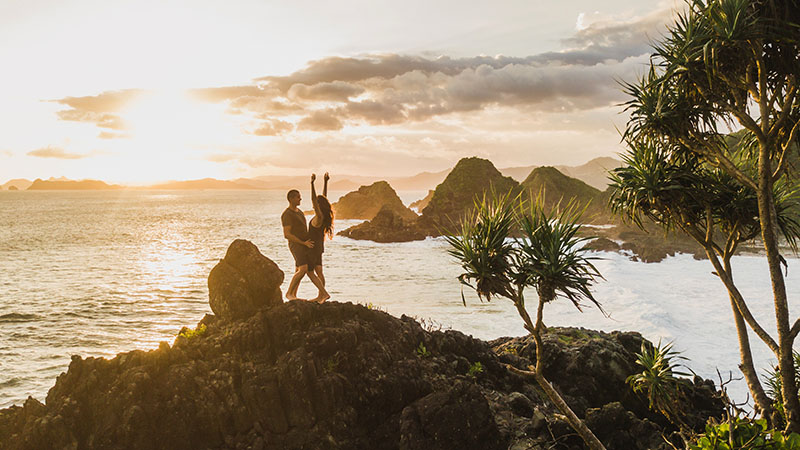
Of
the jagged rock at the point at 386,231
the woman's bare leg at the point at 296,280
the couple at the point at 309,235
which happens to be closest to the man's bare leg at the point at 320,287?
the couple at the point at 309,235

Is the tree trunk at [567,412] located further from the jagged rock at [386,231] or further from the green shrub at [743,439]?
the jagged rock at [386,231]

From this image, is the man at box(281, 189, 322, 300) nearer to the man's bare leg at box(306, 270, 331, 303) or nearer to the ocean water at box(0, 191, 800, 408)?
the man's bare leg at box(306, 270, 331, 303)

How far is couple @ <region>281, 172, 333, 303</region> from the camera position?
989 centimetres

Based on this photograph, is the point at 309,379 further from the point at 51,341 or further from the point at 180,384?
the point at 51,341

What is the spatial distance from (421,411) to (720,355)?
53.2 feet

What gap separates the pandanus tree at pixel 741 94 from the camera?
7137 mm

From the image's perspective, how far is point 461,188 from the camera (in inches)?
2660

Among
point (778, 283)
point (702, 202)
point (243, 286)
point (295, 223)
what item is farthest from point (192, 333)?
point (778, 283)

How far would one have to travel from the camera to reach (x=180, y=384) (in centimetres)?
758

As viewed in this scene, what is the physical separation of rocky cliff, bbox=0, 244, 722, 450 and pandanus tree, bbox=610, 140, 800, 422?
2574 mm

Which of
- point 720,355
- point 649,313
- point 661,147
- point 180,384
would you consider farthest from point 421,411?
point 649,313

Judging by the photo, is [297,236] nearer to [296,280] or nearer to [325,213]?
[325,213]

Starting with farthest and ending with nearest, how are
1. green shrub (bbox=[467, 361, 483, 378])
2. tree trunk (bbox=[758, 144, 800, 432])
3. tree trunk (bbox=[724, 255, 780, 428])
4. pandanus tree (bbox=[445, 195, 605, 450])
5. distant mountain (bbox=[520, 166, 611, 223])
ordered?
1. distant mountain (bbox=[520, 166, 611, 223])
2. green shrub (bbox=[467, 361, 483, 378])
3. tree trunk (bbox=[724, 255, 780, 428])
4. tree trunk (bbox=[758, 144, 800, 432])
5. pandanus tree (bbox=[445, 195, 605, 450])

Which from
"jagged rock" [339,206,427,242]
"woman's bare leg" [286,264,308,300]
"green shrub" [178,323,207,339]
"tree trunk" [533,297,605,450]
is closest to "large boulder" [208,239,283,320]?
"woman's bare leg" [286,264,308,300]
